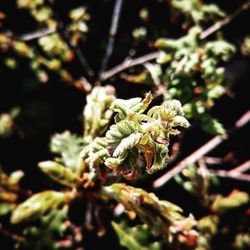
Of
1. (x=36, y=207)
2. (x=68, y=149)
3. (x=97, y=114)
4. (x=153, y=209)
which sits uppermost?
(x=68, y=149)

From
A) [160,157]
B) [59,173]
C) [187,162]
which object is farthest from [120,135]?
[187,162]

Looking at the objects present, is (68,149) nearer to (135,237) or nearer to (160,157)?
(135,237)

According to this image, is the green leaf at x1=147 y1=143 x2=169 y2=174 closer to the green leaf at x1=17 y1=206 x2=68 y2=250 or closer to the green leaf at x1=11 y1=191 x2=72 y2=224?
the green leaf at x1=11 y1=191 x2=72 y2=224

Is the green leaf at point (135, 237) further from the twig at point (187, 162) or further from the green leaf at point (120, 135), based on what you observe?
the green leaf at point (120, 135)

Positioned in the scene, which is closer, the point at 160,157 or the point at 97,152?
the point at 160,157

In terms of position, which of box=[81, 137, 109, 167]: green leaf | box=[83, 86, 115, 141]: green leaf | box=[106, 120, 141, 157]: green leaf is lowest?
box=[106, 120, 141, 157]: green leaf

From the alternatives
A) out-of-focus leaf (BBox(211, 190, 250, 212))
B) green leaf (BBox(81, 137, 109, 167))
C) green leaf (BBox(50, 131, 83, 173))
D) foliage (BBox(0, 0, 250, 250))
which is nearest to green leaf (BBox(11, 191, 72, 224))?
foliage (BBox(0, 0, 250, 250))

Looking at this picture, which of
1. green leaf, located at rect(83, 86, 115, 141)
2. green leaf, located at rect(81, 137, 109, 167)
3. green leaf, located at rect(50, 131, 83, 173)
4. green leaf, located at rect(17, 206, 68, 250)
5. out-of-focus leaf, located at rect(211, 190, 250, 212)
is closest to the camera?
green leaf, located at rect(81, 137, 109, 167)

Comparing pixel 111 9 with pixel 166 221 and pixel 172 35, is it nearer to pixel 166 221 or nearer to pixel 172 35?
pixel 172 35

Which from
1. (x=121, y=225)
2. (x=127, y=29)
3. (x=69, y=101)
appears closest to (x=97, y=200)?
(x=121, y=225)
